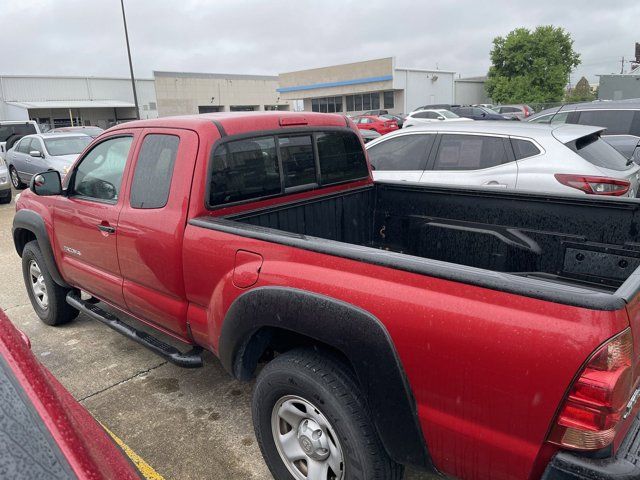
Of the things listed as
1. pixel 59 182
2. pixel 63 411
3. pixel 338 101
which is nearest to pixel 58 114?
pixel 338 101

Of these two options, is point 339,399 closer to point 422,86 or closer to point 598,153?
point 598,153

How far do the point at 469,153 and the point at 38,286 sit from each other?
458 cm

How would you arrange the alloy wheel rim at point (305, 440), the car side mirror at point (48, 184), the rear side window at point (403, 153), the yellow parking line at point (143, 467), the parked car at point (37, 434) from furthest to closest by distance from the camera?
1. the rear side window at point (403, 153)
2. the car side mirror at point (48, 184)
3. the yellow parking line at point (143, 467)
4. the alloy wheel rim at point (305, 440)
5. the parked car at point (37, 434)

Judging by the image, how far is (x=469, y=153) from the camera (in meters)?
5.36

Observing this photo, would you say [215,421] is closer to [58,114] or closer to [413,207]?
[413,207]

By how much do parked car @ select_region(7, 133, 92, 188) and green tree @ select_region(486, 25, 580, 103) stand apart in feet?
135

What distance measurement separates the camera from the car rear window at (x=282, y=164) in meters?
2.93

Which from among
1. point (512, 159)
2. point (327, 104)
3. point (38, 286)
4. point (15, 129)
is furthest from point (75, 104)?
point (512, 159)

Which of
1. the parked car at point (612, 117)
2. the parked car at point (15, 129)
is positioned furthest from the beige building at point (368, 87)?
the parked car at point (612, 117)

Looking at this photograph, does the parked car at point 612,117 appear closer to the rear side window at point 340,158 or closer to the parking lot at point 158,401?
the rear side window at point 340,158

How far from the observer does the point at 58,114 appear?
148 ft

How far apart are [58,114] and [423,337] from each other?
51.2 m

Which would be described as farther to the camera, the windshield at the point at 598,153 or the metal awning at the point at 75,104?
the metal awning at the point at 75,104

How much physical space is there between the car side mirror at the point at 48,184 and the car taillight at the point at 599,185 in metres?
4.58
